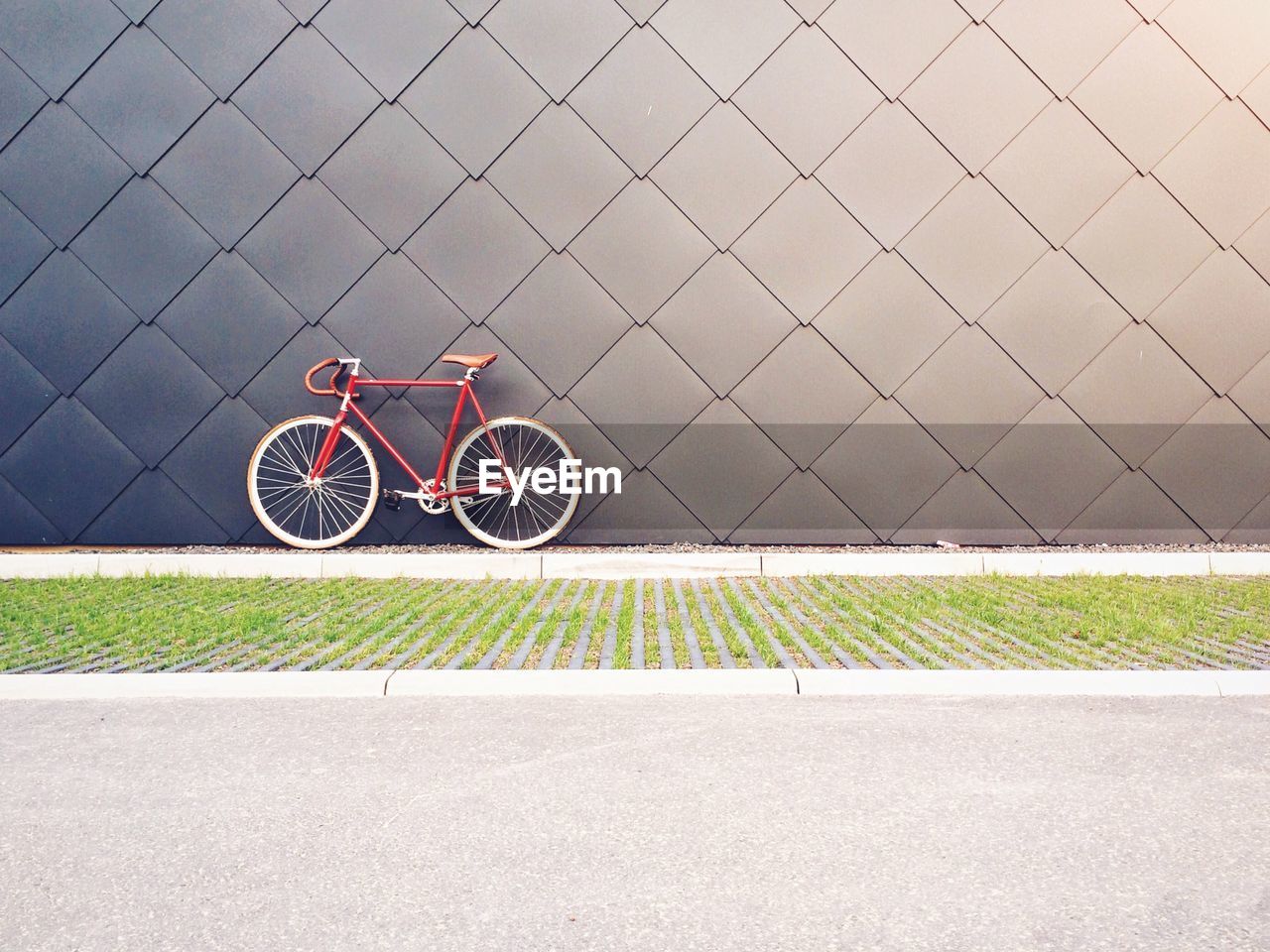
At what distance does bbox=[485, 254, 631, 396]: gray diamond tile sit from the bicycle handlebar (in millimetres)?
1357

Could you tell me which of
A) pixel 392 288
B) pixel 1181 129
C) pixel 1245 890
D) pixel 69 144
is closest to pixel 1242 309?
pixel 1181 129

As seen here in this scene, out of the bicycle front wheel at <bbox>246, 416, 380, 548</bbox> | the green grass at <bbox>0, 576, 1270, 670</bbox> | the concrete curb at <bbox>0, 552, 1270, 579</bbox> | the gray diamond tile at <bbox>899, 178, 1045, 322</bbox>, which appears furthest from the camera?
the gray diamond tile at <bbox>899, 178, 1045, 322</bbox>

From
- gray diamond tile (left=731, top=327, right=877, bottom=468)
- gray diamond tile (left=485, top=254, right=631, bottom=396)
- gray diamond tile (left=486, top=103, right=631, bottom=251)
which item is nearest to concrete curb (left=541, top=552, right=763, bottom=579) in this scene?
gray diamond tile (left=731, top=327, right=877, bottom=468)

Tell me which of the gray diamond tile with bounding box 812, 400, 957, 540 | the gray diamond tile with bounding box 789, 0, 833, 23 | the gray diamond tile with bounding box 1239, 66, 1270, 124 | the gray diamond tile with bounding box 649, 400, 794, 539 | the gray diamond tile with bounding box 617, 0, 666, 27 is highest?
the gray diamond tile with bounding box 1239, 66, 1270, 124

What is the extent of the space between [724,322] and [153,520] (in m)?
5.39

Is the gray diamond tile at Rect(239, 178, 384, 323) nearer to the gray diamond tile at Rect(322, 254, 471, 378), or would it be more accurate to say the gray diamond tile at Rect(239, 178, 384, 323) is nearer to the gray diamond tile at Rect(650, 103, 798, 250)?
the gray diamond tile at Rect(322, 254, 471, 378)

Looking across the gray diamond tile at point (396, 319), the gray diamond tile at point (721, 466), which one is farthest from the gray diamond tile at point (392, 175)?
the gray diamond tile at point (721, 466)

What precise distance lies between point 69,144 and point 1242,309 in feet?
34.4

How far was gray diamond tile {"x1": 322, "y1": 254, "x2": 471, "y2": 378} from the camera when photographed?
10219mm

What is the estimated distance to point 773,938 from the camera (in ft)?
9.07

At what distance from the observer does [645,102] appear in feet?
33.4

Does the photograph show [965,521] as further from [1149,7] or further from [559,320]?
[1149,7]

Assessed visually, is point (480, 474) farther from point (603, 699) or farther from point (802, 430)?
point (603, 699)

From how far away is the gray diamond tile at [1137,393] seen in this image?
10.1m
